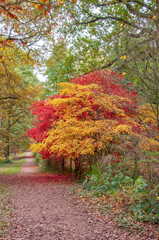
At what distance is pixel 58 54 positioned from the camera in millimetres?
8203

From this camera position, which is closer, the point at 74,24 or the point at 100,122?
the point at 100,122

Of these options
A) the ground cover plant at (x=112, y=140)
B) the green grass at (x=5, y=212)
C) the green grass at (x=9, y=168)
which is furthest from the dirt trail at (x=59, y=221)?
the green grass at (x=9, y=168)

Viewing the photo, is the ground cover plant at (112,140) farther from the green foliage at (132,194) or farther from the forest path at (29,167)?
the forest path at (29,167)

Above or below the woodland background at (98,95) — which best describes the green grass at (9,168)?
below

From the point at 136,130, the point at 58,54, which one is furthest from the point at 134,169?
the point at 58,54

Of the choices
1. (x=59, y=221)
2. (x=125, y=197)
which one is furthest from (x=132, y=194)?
(x=59, y=221)

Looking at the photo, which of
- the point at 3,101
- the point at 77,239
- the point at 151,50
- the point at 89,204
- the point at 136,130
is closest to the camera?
the point at 151,50

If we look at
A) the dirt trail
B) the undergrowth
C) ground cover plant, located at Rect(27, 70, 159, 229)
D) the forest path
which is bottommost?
the forest path

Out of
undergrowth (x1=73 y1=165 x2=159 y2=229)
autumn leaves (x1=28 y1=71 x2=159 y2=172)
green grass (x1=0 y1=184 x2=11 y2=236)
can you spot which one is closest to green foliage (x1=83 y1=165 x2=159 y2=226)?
undergrowth (x1=73 y1=165 x2=159 y2=229)

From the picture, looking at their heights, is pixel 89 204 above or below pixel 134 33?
below

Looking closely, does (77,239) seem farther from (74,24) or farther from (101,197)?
(74,24)

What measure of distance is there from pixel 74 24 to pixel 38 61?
8.29 feet

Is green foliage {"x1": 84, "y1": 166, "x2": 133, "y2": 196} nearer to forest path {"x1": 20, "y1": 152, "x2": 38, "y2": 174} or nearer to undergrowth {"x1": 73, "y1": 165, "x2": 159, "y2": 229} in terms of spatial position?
undergrowth {"x1": 73, "y1": 165, "x2": 159, "y2": 229}

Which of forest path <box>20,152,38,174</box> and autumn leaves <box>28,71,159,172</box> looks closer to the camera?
autumn leaves <box>28,71,159,172</box>
